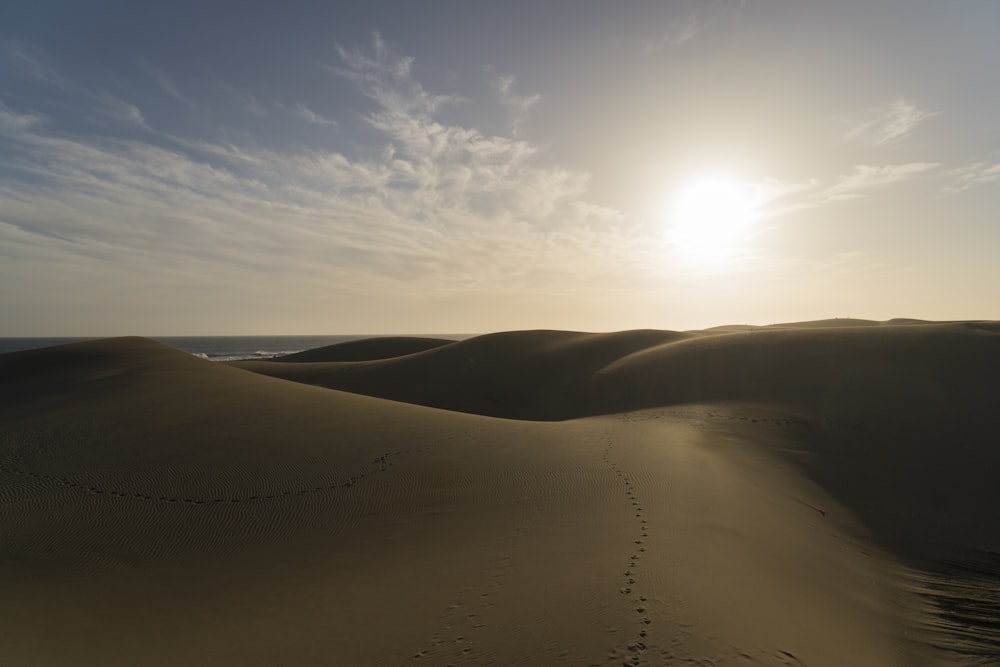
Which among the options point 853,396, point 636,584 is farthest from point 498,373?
point 636,584

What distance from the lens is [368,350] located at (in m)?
57.2

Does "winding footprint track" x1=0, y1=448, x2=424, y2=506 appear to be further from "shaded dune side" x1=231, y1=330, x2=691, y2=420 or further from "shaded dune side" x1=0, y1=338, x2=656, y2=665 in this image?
"shaded dune side" x1=231, y1=330, x2=691, y2=420

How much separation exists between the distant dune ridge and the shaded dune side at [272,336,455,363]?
3551cm

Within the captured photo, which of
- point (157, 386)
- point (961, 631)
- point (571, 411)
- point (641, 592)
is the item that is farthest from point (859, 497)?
point (157, 386)

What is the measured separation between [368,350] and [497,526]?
168ft

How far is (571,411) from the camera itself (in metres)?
25.0

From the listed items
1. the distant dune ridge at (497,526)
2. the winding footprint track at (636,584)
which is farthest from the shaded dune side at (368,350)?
the winding footprint track at (636,584)

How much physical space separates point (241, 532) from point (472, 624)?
16.3ft

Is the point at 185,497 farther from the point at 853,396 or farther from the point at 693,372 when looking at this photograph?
the point at 693,372

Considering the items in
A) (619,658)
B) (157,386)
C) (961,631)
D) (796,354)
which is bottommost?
(961,631)

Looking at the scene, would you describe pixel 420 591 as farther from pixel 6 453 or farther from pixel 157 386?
pixel 157 386

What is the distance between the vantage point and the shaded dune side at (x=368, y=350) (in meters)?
54.9

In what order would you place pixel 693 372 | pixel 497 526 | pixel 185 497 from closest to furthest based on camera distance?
pixel 497 526
pixel 185 497
pixel 693 372

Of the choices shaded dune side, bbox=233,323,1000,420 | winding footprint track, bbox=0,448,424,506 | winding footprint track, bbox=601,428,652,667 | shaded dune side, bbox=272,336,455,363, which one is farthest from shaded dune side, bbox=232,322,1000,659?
shaded dune side, bbox=272,336,455,363
